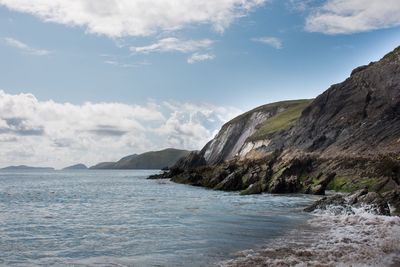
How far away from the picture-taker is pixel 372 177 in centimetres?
5566

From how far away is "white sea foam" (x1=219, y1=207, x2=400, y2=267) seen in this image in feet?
62.4

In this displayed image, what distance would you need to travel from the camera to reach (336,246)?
2234 centimetres

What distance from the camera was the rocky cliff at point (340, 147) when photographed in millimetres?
61781

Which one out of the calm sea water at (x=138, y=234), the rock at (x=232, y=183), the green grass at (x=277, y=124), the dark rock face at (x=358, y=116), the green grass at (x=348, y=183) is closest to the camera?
the calm sea water at (x=138, y=234)

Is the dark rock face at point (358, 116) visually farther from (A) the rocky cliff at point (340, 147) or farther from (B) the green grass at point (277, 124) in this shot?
(B) the green grass at point (277, 124)

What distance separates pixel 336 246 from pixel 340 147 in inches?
2329

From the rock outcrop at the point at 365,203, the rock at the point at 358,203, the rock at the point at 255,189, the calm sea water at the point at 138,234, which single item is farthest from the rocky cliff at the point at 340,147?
the calm sea water at the point at 138,234

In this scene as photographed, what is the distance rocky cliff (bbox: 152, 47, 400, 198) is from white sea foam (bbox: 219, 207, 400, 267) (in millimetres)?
17086

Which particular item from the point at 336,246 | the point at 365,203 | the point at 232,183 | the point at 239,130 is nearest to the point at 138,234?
the point at 336,246

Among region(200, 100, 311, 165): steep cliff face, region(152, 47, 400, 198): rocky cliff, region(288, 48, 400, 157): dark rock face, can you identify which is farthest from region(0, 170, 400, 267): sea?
region(200, 100, 311, 165): steep cliff face

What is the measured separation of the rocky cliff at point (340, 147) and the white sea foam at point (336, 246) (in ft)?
56.1

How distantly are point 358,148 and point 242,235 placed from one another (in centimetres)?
5182

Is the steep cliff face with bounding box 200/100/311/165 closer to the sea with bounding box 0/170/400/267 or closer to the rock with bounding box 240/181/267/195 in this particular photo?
the rock with bounding box 240/181/267/195

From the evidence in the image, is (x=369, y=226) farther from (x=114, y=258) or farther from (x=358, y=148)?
(x=358, y=148)
